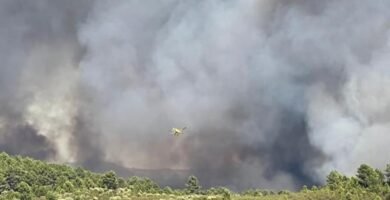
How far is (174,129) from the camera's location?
379 feet

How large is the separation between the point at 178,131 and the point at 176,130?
218cm

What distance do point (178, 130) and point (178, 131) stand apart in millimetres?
476

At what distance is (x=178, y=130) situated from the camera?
118 metres

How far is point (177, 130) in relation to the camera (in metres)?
117

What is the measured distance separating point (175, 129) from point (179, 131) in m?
2.85

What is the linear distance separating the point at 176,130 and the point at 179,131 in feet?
11.5

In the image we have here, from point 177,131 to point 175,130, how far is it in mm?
1510

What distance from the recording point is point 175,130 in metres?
115

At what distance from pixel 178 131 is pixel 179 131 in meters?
1.33

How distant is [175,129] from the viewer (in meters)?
116

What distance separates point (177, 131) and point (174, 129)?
3.62 feet

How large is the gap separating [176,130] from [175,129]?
80cm

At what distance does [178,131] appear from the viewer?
118 metres
